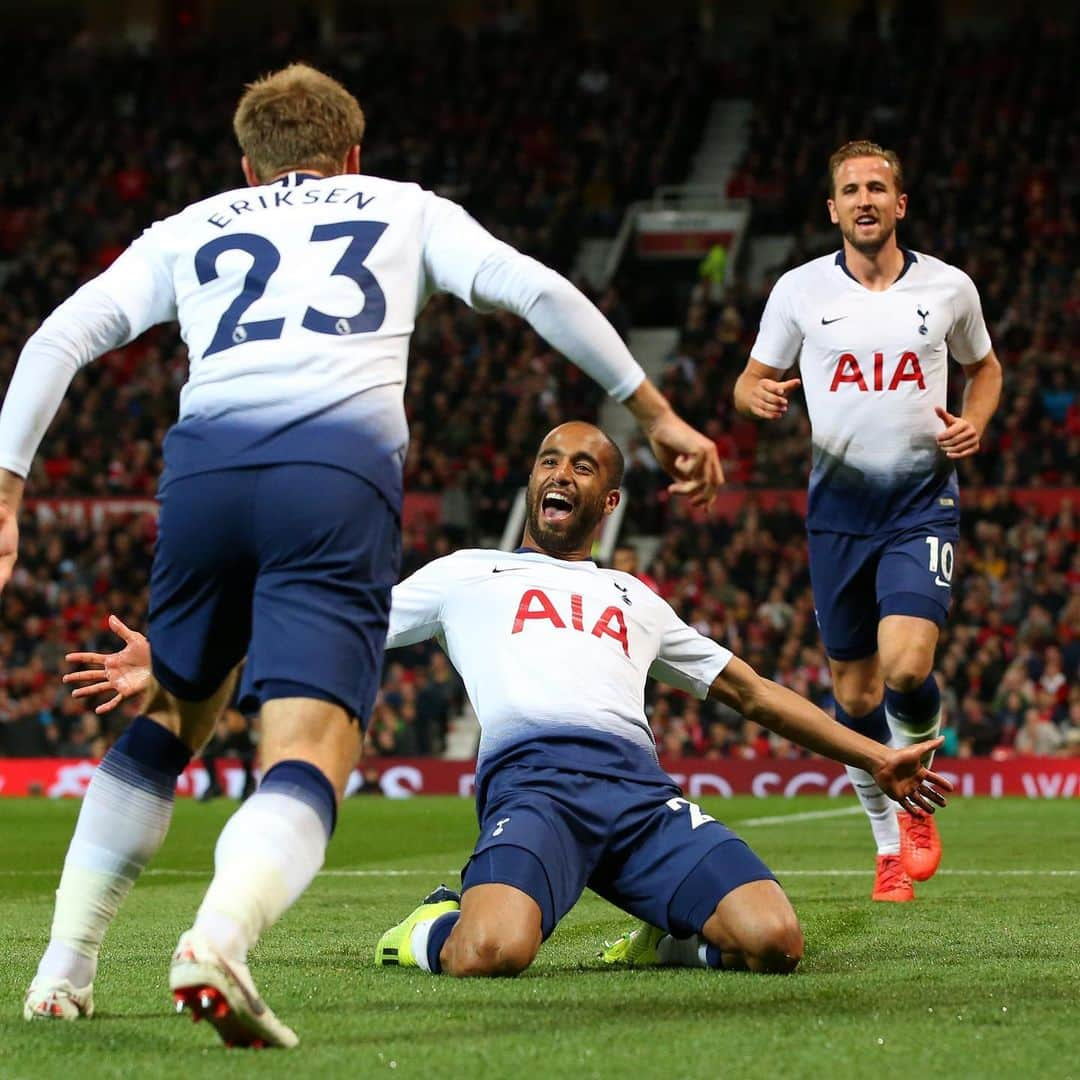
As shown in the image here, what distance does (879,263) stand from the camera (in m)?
8.09

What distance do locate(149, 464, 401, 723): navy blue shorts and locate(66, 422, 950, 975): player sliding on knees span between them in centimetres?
77

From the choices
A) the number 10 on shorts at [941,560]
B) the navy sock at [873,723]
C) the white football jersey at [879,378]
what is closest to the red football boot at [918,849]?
the navy sock at [873,723]

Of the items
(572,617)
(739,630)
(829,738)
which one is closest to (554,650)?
(572,617)

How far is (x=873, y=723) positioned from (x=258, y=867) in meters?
4.78

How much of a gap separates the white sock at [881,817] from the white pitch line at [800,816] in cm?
516

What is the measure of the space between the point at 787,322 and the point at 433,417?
56.8 ft

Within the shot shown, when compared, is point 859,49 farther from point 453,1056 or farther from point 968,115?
point 453,1056

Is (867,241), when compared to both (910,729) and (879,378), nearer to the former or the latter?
(879,378)

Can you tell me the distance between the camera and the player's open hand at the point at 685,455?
13.3ft

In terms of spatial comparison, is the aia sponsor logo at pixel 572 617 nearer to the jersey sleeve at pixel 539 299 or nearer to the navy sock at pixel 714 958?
the navy sock at pixel 714 958


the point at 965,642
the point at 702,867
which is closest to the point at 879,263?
the point at 702,867

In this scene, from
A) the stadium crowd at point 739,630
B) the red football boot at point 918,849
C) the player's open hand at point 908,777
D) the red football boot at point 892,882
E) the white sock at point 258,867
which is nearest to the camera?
the white sock at point 258,867

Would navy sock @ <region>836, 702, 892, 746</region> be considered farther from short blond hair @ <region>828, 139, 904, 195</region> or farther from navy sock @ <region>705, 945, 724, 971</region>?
navy sock @ <region>705, 945, 724, 971</region>

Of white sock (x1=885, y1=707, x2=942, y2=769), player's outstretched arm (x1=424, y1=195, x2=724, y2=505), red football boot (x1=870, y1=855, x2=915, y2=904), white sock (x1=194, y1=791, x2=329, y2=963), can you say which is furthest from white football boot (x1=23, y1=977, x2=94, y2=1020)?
white sock (x1=885, y1=707, x2=942, y2=769)
